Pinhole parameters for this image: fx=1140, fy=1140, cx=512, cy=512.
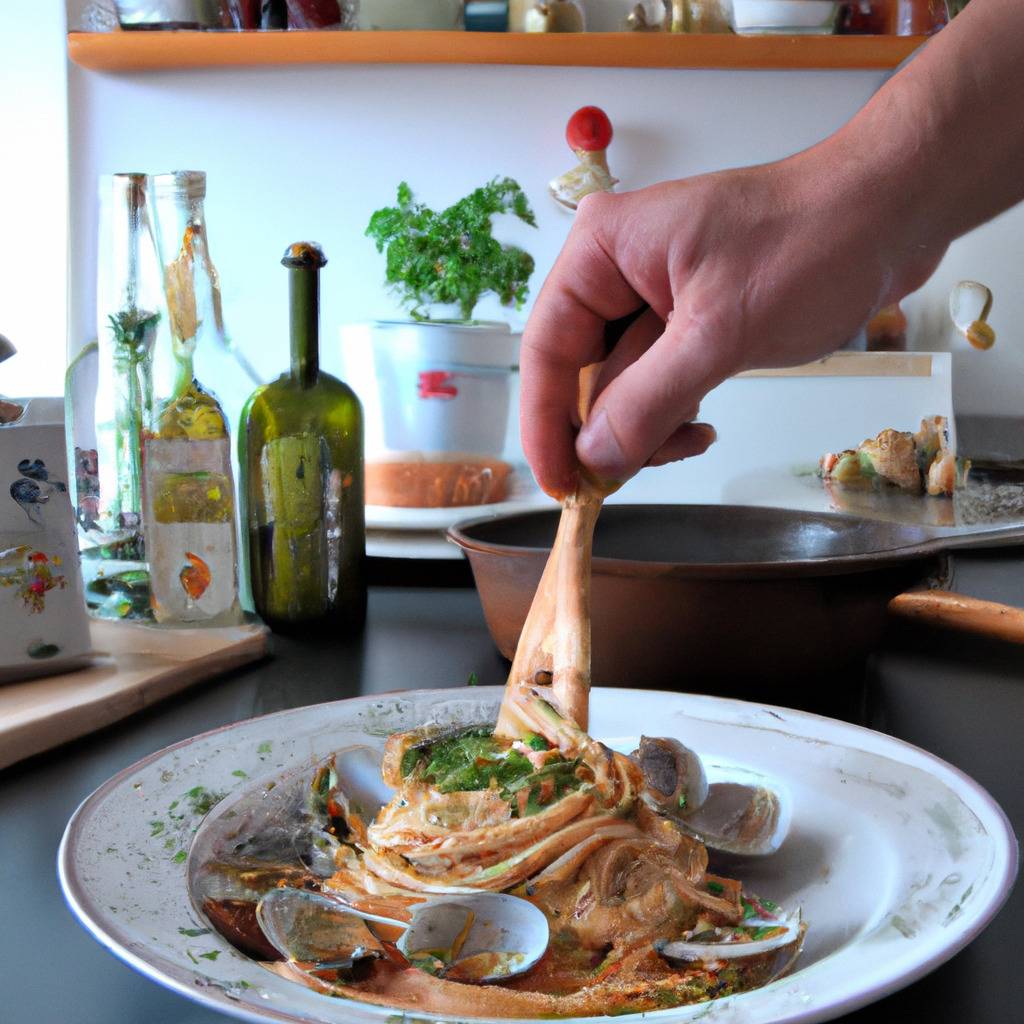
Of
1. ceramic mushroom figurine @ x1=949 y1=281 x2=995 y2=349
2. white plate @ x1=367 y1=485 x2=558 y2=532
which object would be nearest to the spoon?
white plate @ x1=367 y1=485 x2=558 y2=532

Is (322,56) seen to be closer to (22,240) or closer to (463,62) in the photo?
(463,62)

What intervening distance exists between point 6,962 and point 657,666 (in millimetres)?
452

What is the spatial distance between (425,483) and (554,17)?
1.10 m

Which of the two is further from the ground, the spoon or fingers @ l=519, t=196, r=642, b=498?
fingers @ l=519, t=196, r=642, b=498

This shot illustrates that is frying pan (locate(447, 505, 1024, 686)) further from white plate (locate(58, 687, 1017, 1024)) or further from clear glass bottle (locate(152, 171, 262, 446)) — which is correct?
clear glass bottle (locate(152, 171, 262, 446))

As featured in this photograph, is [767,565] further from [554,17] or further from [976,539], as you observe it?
[554,17]

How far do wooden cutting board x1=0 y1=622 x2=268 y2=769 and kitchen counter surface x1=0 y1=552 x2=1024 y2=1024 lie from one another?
0.04ft

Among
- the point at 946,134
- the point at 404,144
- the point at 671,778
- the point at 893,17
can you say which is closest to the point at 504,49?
the point at 404,144

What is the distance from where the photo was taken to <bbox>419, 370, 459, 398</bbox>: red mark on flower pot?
6.88 ft

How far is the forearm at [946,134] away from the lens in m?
0.57

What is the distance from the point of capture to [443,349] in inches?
82.0

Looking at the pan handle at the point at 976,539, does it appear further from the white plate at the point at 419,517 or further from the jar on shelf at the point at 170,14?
the jar on shelf at the point at 170,14

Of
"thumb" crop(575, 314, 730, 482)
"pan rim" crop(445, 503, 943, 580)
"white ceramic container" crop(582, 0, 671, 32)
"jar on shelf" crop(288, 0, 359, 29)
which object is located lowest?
"pan rim" crop(445, 503, 943, 580)

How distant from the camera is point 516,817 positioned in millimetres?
578
